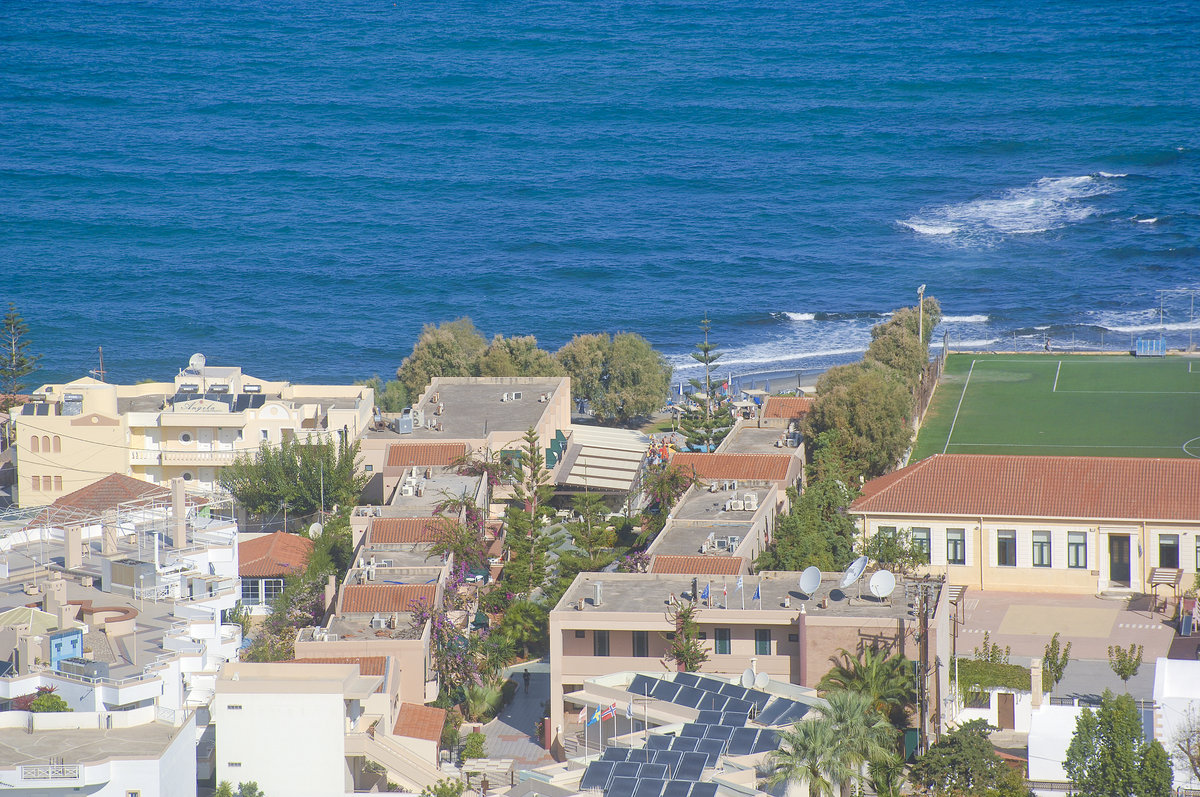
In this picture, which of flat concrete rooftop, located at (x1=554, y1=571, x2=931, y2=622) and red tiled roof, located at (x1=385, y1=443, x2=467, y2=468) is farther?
red tiled roof, located at (x1=385, y1=443, x2=467, y2=468)

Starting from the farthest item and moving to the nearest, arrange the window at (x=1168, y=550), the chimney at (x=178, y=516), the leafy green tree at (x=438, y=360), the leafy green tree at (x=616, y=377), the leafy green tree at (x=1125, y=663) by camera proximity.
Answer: the leafy green tree at (x=616, y=377)
the leafy green tree at (x=438, y=360)
the window at (x=1168, y=550)
the chimney at (x=178, y=516)
the leafy green tree at (x=1125, y=663)

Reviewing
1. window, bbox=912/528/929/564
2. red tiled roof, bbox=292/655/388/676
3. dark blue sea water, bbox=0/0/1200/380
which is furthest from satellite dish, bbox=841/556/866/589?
dark blue sea water, bbox=0/0/1200/380

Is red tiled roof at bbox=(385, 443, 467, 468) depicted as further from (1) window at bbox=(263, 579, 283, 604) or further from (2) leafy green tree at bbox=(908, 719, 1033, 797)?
(2) leafy green tree at bbox=(908, 719, 1033, 797)

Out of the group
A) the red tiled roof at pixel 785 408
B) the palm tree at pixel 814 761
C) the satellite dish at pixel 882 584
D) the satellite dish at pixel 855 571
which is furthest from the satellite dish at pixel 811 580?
the red tiled roof at pixel 785 408

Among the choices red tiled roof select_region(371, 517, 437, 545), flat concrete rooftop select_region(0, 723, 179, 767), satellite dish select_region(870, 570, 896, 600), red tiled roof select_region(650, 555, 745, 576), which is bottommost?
flat concrete rooftop select_region(0, 723, 179, 767)

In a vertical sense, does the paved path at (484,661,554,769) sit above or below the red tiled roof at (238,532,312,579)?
below

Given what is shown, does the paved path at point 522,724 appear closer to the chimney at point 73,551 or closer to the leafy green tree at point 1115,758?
the chimney at point 73,551

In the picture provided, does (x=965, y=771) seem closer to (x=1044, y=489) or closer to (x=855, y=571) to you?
(x=855, y=571)

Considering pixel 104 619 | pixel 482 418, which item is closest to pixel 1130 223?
pixel 482 418
